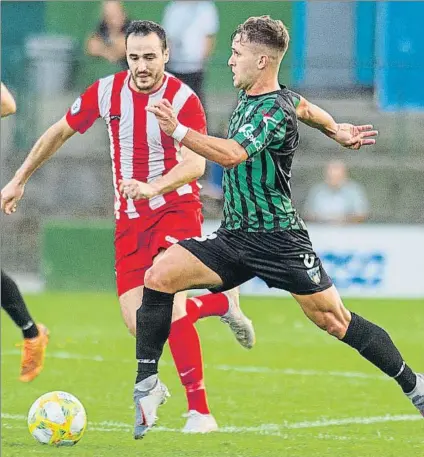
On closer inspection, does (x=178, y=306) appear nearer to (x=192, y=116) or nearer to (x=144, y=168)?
(x=144, y=168)

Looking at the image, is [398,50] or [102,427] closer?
[102,427]

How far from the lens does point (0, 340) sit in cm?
1142

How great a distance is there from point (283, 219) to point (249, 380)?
2940 millimetres

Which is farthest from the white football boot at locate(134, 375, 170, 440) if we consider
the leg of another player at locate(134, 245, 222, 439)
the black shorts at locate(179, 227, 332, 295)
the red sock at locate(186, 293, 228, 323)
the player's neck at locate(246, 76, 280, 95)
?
the player's neck at locate(246, 76, 280, 95)

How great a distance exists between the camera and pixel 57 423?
6.51 meters

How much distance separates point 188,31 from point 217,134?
1.36 meters

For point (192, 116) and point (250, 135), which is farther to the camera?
point (192, 116)

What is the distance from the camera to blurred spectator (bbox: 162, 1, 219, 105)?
1573 cm

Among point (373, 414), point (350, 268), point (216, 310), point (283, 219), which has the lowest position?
point (350, 268)

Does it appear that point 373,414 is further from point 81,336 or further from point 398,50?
point 398,50

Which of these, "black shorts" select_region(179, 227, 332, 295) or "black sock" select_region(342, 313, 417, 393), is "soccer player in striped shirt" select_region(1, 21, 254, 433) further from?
"black sock" select_region(342, 313, 417, 393)

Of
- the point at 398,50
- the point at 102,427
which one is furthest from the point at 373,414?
the point at 398,50

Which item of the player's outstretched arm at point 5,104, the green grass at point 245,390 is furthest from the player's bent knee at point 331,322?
the player's outstretched arm at point 5,104

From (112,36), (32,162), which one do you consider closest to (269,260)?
(32,162)
